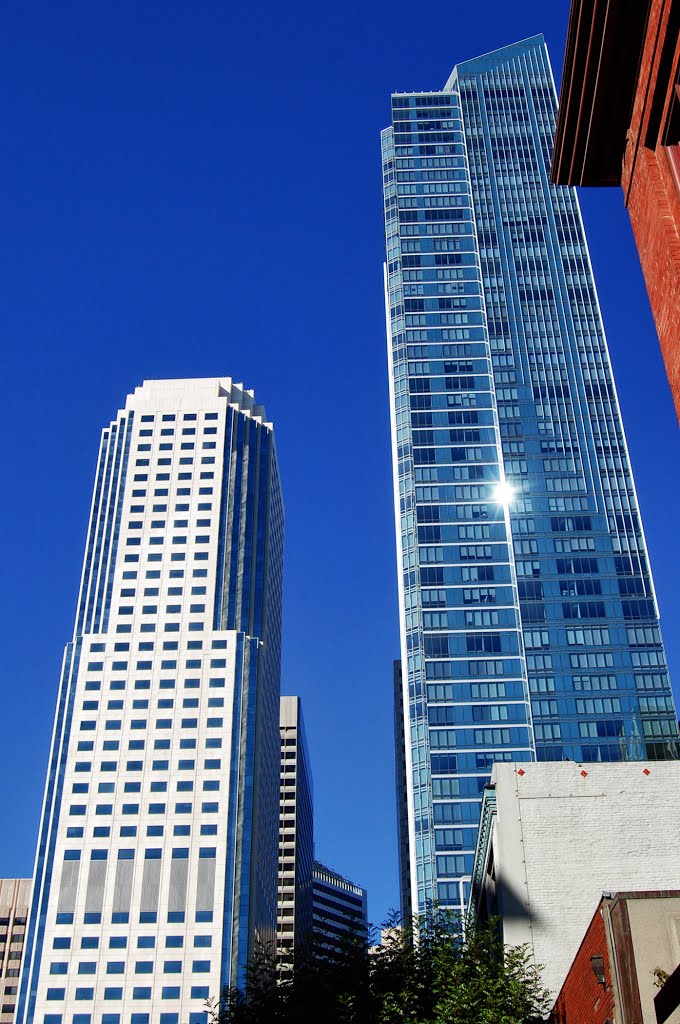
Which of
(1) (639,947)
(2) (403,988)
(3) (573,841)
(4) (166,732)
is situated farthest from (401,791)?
(1) (639,947)

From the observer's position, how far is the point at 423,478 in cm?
14500

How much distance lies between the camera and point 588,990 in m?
26.2

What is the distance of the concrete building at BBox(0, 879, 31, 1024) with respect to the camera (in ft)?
544

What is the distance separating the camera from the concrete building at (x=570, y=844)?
43438 millimetres

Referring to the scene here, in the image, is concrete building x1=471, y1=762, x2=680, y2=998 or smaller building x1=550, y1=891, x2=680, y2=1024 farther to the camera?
concrete building x1=471, y1=762, x2=680, y2=998

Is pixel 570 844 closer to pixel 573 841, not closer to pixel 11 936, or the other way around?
pixel 573 841

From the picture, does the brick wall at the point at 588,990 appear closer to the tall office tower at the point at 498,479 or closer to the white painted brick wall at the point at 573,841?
the white painted brick wall at the point at 573,841

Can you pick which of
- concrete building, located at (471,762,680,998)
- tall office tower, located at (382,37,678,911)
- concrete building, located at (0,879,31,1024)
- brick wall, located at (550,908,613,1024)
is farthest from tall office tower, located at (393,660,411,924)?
brick wall, located at (550,908,613,1024)

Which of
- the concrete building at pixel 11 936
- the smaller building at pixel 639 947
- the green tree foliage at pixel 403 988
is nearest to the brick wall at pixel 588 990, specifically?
the smaller building at pixel 639 947

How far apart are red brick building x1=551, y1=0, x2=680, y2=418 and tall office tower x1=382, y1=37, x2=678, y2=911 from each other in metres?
107

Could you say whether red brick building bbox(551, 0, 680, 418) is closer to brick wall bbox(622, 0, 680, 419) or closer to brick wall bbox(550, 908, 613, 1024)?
brick wall bbox(622, 0, 680, 419)

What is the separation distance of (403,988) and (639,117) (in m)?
26.7

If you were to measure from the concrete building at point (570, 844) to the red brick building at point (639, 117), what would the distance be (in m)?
33.8

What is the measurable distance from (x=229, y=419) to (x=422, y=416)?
3179 cm
